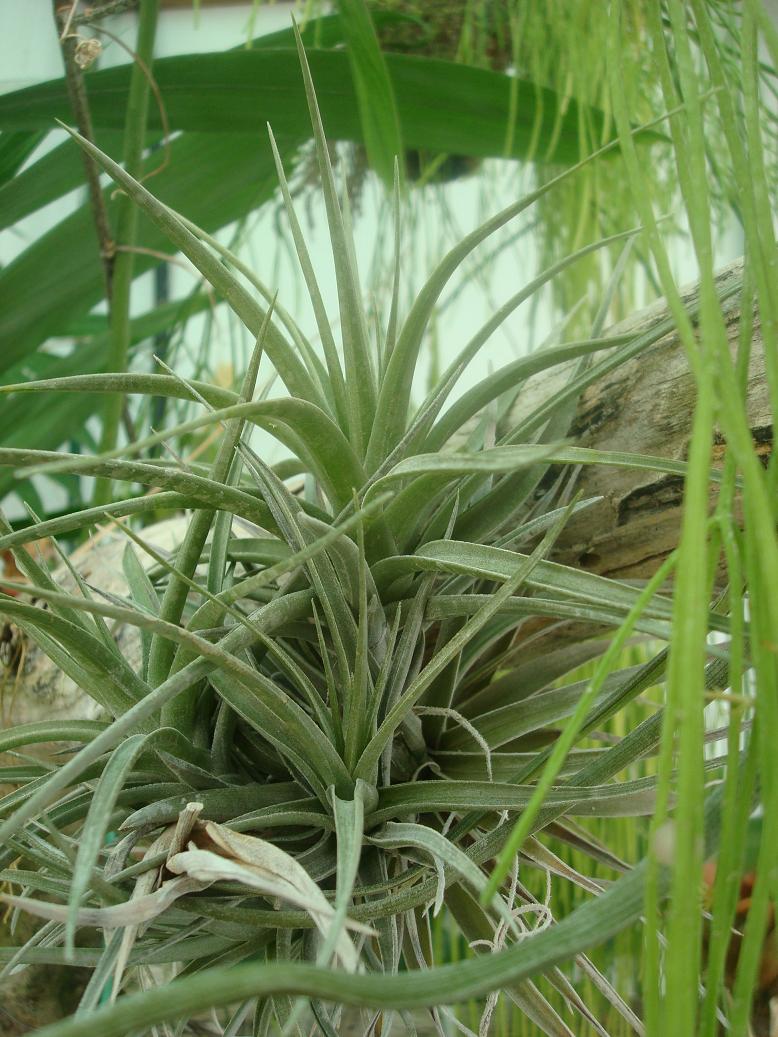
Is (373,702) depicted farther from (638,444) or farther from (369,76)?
(369,76)

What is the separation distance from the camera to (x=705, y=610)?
0.14m

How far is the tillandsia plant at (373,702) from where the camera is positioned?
152 mm

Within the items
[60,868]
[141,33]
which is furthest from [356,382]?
[141,33]

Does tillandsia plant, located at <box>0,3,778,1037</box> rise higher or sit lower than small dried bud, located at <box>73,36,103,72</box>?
lower

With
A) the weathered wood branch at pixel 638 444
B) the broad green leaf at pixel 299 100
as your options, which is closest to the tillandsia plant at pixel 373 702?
the weathered wood branch at pixel 638 444

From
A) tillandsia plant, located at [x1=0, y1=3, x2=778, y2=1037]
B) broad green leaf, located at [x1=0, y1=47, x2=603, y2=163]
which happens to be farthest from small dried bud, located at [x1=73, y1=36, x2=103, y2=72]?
tillandsia plant, located at [x1=0, y1=3, x2=778, y2=1037]

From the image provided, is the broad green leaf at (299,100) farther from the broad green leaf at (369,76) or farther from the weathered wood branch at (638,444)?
the weathered wood branch at (638,444)

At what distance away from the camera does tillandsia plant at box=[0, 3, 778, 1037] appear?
0.15 metres

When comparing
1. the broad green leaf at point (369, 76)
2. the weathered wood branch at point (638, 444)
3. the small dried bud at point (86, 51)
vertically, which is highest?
the small dried bud at point (86, 51)

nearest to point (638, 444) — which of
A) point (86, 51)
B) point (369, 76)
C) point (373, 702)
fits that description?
point (373, 702)

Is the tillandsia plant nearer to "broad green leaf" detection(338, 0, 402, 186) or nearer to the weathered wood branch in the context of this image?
the weathered wood branch

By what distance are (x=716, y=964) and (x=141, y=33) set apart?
24.7 inches

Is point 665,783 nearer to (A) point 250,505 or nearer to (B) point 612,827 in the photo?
(A) point 250,505

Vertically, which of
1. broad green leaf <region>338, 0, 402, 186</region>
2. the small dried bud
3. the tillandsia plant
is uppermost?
the small dried bud
